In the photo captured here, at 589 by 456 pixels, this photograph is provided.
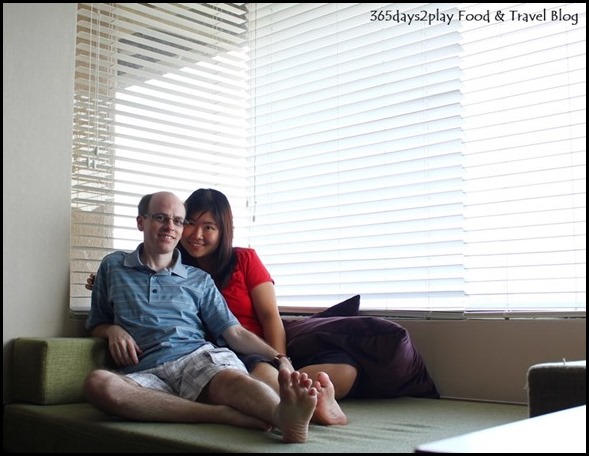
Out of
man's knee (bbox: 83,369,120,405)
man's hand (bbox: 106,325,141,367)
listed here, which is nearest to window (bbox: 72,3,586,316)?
man's hand (bbox: 106,325,141,367)

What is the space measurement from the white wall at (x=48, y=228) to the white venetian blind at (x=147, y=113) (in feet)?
0.39

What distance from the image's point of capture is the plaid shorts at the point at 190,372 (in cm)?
243

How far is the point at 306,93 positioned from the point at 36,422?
6.43 feet

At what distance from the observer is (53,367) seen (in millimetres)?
2625

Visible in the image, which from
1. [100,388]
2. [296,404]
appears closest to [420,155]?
[296,404]

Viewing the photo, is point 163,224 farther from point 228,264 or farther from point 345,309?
point 345,309

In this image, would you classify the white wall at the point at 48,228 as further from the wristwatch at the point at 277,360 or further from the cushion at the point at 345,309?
the wristwatch at the point at 277,360

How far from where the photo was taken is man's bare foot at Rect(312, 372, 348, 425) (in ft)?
7.17

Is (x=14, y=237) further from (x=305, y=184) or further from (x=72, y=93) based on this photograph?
(x=305, y=184)

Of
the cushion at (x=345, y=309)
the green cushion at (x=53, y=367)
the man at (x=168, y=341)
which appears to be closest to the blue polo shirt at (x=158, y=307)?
the man at (x=168, y=341)

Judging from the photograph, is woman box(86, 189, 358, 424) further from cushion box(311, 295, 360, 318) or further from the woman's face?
cushion box(311, 295, 360, 318)

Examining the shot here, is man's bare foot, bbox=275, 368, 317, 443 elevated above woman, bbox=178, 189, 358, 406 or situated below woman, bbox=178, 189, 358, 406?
below

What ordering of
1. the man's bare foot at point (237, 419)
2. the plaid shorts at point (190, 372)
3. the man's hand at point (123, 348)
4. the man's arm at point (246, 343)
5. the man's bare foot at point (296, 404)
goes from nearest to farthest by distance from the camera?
1. the man's bare foot at point (296, 404)
2. the man's bare foot at point (237, 419)
3. the plaid shorts at point (190, 372)
4. the man's hand at point (123, 348)
5. the man's arm at point (246, 343)

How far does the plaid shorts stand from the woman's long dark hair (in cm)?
53
